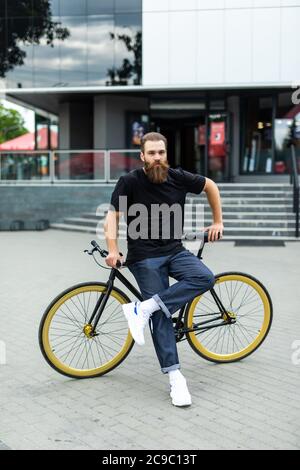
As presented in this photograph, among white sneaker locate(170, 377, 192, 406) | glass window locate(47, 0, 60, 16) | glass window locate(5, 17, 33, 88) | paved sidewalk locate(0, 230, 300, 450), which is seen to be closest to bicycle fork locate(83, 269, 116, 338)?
paved sidewalk locate(0, 230, 300, 450)

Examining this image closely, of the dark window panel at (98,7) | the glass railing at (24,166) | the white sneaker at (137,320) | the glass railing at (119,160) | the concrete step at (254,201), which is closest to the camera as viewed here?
the white sneaker at (137,320)

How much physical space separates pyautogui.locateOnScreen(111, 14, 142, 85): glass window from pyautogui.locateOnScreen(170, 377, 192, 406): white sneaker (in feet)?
55.3

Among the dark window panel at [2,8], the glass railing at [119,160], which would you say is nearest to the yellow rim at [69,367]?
the glass railing at [119,160]

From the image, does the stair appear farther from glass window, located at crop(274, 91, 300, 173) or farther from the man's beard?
the man's beard

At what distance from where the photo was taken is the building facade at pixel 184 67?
60.4 feet

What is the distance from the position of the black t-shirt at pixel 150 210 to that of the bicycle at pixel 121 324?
0.65ft

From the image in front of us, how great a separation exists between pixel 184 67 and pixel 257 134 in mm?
3610

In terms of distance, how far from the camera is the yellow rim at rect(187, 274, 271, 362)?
4.39 metres

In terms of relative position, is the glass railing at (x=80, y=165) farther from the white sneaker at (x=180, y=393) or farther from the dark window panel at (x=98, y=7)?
the white sneaker at (x=180, y=393)

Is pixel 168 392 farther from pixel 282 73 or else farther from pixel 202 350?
pixel 282 73

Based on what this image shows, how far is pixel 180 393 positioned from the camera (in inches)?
150

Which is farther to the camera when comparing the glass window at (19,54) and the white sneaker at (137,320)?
the glass window at (19,54)

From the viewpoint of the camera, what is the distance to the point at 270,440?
129 inches
